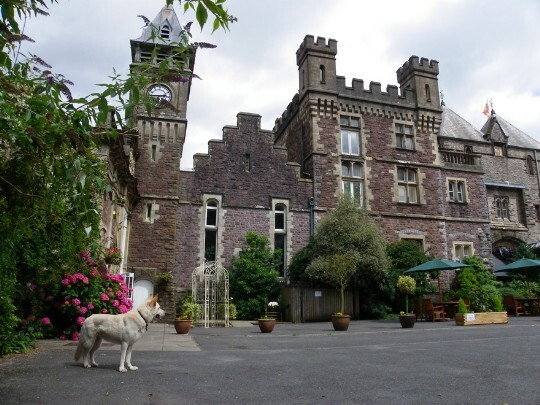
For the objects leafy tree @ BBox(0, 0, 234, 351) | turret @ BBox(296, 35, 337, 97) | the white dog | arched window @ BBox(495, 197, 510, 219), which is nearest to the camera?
leafy tree @ BBox(0, 0, 234, 351)

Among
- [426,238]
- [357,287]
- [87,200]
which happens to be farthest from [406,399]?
[426,238]

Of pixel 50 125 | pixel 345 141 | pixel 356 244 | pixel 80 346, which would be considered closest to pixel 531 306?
pixel 356 244

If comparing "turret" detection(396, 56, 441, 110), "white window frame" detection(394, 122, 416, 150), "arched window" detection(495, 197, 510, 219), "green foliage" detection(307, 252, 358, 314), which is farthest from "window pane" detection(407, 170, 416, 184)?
"arched window" detection(495, 197, 510, 219)

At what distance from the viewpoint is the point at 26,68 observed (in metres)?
3.79

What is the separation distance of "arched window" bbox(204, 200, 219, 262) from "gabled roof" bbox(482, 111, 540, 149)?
2179 cm

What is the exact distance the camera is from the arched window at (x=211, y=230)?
1970 cm

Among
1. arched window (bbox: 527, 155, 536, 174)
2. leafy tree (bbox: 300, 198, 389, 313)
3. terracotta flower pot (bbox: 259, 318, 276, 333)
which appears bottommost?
terracotta flower pot (bbox: 259, 318, 276, 333)

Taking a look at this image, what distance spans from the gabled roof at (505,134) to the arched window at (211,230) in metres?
21.8

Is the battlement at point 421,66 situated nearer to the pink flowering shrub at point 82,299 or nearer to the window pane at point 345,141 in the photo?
the window pane at point 345,141

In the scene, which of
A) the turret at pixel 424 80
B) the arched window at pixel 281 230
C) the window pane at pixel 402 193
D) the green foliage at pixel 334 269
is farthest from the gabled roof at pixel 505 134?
the green foliage at pixel 334 269

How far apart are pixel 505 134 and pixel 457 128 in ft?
14.0

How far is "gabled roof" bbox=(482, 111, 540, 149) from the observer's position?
31.2 metres

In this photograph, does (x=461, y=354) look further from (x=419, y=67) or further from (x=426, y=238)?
(x=419, y=67)

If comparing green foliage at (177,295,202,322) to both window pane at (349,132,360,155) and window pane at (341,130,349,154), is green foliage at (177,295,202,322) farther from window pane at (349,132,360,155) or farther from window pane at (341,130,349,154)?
window pane at (349,132,360,155)
